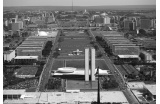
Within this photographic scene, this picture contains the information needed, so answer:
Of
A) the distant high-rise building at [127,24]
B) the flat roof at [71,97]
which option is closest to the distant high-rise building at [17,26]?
the distant high-rise building at [127,24]

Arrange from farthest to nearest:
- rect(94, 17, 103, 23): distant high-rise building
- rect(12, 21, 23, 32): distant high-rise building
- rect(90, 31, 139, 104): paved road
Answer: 1. rect(94, 17, 103, 23): distant high-rise building
2. rect(12, 21, 23, 32): distant high-rise building
3. rect(90, 31, 139, 104): paved road

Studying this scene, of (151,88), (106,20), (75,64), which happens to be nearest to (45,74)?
(75,64)

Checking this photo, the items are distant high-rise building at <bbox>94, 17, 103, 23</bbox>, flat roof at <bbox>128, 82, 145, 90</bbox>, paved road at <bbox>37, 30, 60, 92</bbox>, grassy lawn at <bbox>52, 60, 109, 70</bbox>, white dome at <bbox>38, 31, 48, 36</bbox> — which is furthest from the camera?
distant high-rise building at <bbox>94, 17, 103, 23</bbox>

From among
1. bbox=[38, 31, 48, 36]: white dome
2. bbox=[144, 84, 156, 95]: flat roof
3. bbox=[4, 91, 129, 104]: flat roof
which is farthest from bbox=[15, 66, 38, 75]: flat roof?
bbox=[38, 31, 48, 36]: white dome

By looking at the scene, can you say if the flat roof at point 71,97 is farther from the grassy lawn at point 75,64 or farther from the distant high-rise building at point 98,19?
the distant high-rise building at point 98,19

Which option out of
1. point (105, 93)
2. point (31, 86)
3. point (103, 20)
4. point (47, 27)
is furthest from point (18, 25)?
point (105, 93)

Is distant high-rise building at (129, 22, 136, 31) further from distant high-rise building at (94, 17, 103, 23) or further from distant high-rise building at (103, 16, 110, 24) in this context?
distant high-rise building at (94, 17, 103, 23)

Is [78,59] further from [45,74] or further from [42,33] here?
[42,33]
